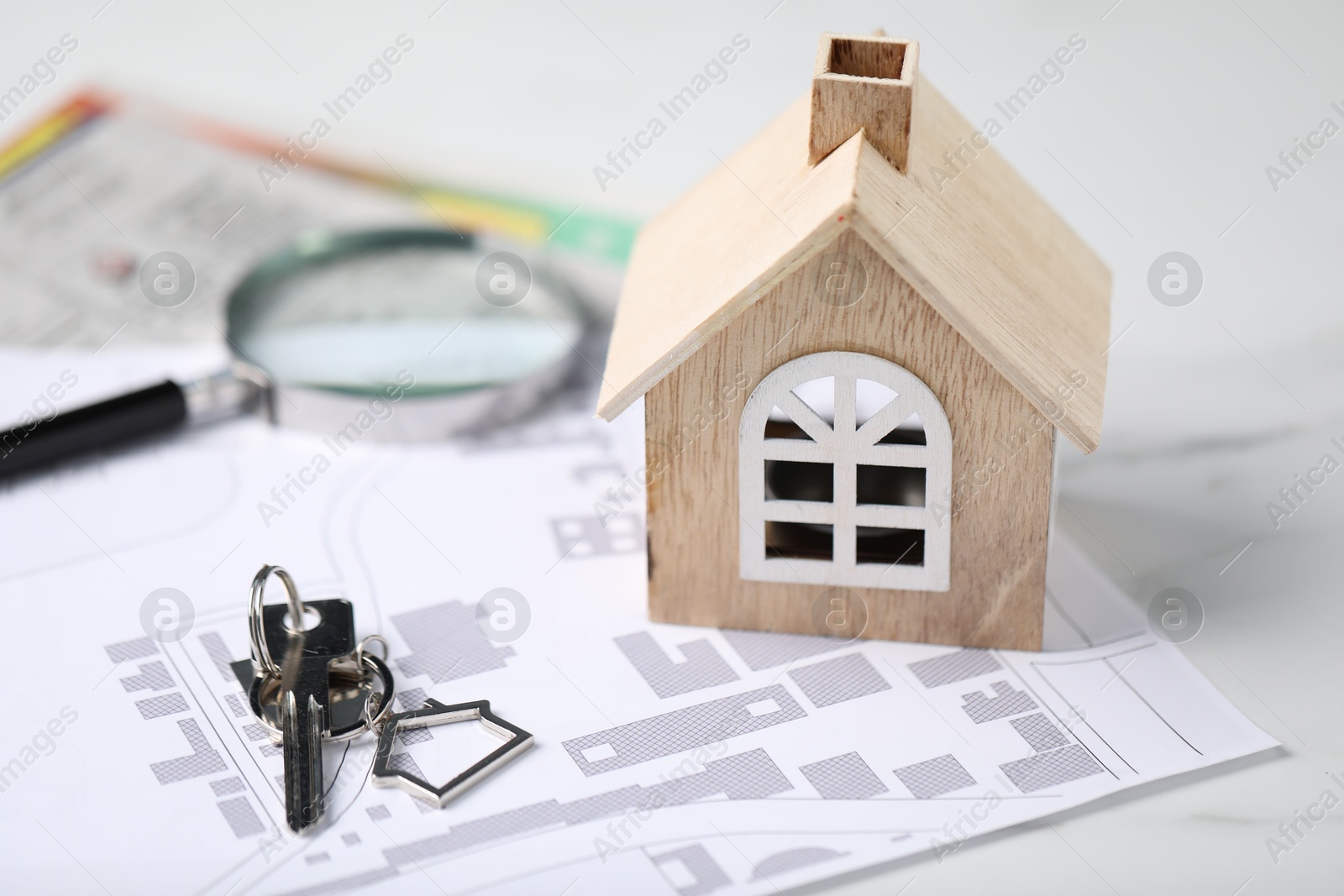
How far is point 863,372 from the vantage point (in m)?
1.55

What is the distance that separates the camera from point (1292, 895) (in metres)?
1.40

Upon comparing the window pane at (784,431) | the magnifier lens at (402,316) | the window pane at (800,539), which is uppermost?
the magnifier lens at (402,316)

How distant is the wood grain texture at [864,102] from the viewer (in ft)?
4.95

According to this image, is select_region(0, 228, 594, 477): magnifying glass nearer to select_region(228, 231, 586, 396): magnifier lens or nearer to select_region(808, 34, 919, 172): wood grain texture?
select_region(228, 231, 586, 396): magnifier lens

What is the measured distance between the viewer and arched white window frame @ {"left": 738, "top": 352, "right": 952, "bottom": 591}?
61.1 inches

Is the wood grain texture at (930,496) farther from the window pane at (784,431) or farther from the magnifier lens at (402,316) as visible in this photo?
the magnifier lens at (402,316)

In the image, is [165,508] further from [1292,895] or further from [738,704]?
[1292,895]

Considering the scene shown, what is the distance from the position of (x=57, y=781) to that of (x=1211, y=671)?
1187 millimetres

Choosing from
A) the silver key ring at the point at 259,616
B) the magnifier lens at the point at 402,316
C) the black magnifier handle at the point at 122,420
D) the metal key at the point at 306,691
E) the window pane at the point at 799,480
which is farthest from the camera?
the magnifier lens at the point at 402,316

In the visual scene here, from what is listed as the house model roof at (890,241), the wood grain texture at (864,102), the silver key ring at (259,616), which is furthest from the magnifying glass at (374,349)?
the wood grain texture at (864,102)

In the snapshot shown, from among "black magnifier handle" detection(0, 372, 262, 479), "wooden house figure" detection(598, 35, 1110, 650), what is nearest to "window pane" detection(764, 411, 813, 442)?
"wooden house figure" detection(598, 35, 1110, 650)

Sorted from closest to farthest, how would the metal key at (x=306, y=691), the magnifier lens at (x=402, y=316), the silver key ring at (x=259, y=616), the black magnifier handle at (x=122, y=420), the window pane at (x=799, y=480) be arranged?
the metal key at (x=306, y=691) < the silver key ring at (x=259, y=616) < the window pane at (x=799, y=480) < the black magnifier handle at (x=122, y=420) < the magnifier lens at (x=402, y=316)

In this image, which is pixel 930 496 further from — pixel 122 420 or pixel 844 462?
pixel 122 420

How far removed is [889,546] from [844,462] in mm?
167
